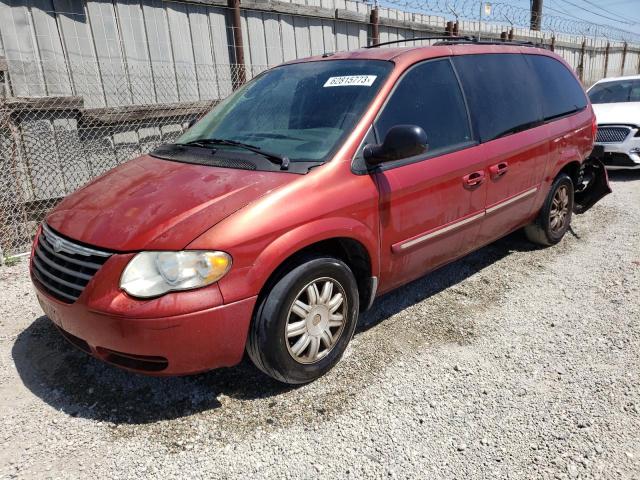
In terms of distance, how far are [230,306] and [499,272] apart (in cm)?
287

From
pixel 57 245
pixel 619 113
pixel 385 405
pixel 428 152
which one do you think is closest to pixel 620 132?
pixel 619 113

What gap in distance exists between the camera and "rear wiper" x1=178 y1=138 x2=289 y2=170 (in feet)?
9.32

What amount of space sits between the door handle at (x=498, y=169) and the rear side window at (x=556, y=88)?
944 mm

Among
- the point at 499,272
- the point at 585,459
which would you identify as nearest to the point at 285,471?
the point at 585,459

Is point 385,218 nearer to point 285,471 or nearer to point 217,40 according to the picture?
point 285,471

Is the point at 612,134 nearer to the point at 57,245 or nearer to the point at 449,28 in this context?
the point at 449,28

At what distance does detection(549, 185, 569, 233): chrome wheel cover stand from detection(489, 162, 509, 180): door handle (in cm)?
122

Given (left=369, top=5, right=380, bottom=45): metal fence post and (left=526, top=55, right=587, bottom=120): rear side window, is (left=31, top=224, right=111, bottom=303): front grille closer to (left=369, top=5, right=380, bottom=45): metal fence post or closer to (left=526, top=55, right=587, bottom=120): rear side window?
(left=526, top=55, right=587, bottom=120): rear side window

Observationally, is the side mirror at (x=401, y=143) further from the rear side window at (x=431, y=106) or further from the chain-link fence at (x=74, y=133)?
the chain-link fence at (x=74, y=133)

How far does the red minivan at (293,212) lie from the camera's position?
2.37m

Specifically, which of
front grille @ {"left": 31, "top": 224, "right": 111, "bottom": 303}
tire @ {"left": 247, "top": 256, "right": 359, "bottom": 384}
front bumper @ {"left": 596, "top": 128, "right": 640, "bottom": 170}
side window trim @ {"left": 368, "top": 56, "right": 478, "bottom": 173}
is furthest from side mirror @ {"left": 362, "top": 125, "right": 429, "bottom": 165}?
front bumper @ {"left": 596, "top": 128, "right": 640, "bottom": 170}

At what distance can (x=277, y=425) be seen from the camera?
8.45 feet

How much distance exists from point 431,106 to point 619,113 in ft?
20.2

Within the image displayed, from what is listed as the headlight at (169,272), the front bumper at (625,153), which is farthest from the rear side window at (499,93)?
the front bumper at (625,153)
